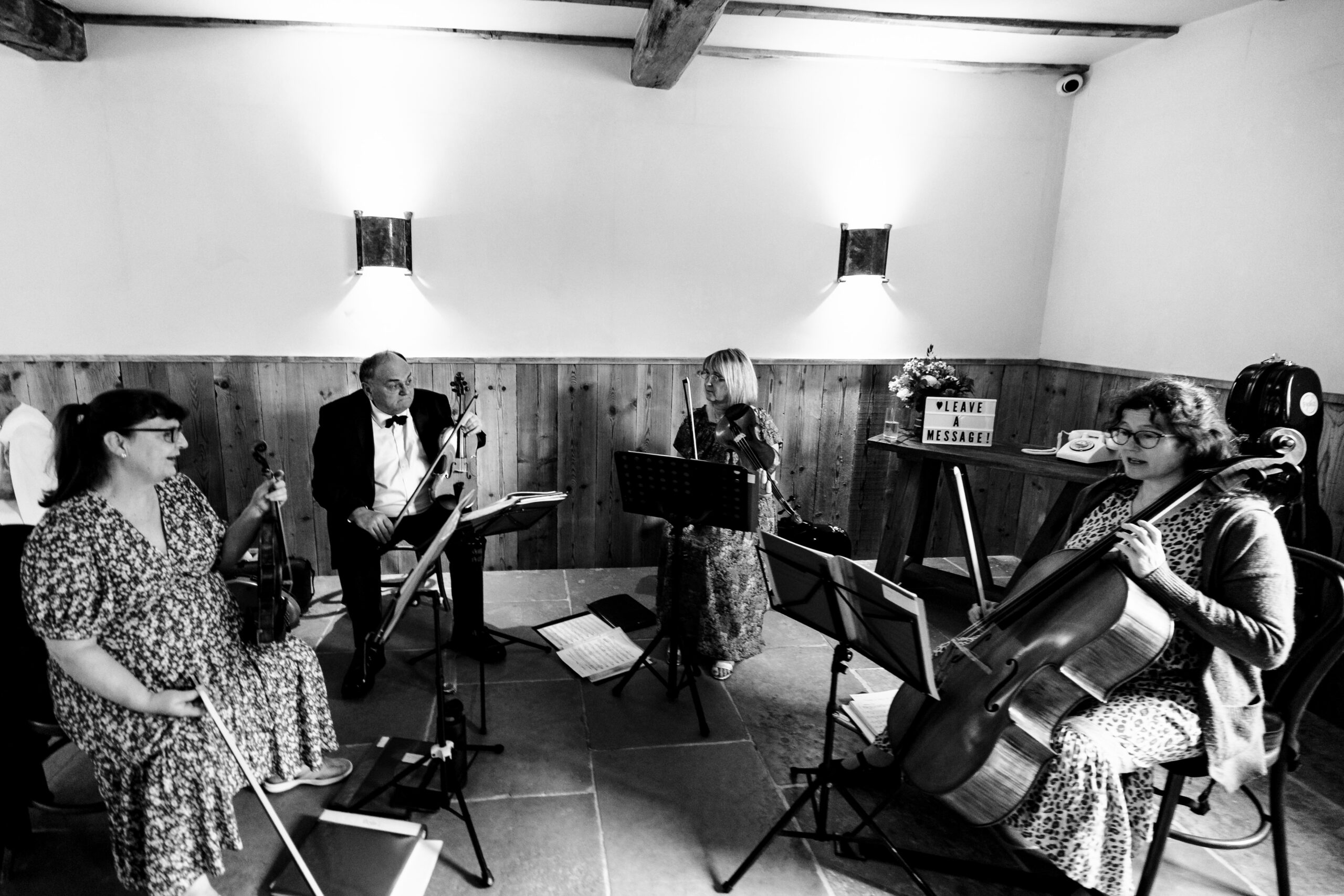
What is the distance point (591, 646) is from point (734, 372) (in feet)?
4.55

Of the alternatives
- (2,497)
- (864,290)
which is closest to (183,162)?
(2,497)

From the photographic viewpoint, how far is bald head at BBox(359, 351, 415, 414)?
284cm

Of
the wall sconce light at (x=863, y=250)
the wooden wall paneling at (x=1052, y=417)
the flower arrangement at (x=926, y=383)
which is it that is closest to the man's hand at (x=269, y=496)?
the flower arrangement at (x=926, y=383)

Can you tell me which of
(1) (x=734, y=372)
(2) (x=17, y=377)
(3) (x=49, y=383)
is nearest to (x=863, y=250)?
(1) (x=734, y=372)

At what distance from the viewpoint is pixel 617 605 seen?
3.50 meters

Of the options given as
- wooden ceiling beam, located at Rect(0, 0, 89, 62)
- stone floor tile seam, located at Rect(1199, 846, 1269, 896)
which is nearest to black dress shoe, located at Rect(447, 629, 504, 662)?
stone floor tile seam, located at Rect(1199, 846, 1269, 896)

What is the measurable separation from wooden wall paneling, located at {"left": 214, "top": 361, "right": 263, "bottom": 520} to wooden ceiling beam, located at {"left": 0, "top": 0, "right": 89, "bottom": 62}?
1453 mm

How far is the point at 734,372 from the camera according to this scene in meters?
2.91

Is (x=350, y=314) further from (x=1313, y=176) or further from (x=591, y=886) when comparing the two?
(x=1313, y=176)

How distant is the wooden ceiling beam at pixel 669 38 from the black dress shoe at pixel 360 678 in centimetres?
274

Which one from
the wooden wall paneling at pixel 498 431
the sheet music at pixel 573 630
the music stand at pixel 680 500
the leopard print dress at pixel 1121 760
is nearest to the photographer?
the leopard print dress at pixel 1121 760

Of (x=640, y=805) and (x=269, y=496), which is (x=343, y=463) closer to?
(x=269, y=496)

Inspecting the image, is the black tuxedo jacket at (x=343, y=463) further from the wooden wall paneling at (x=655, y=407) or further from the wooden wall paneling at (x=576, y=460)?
the wooden wall paneling at (x=655, y=407)

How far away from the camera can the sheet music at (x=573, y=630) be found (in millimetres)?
3131
